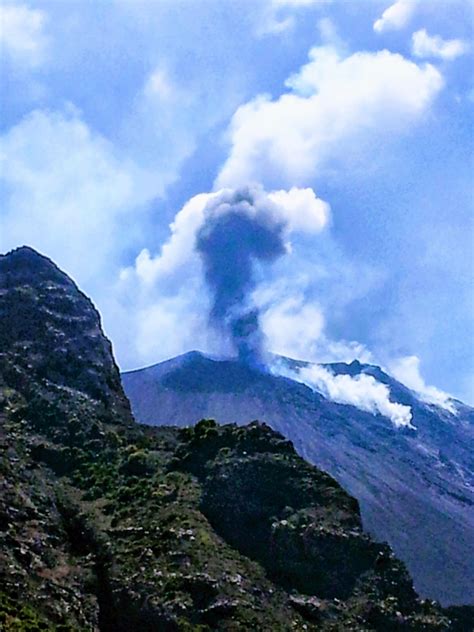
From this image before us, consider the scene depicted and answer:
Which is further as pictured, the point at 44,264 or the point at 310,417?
the point at 310,417

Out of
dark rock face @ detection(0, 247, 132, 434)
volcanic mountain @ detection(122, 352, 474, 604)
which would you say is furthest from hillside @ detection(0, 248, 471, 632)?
volcanic mountain @ detection(122, 352, 474, 604)

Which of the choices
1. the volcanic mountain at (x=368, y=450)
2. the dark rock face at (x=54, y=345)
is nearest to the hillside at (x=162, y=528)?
the dark rock face at (x=54, y=345)

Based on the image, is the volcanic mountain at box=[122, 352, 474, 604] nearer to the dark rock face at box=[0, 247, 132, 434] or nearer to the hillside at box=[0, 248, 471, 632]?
the dark rock face at box=[0, 247, 132, 434]

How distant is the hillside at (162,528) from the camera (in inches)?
1265

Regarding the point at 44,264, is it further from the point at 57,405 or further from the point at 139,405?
the point at 139,405

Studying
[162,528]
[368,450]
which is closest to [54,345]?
[162,528]

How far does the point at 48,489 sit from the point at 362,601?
1595 cm

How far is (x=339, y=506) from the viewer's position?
39.3m

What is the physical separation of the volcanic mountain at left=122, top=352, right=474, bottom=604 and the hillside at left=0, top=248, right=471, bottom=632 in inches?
2313

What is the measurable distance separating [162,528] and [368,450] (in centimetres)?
11728

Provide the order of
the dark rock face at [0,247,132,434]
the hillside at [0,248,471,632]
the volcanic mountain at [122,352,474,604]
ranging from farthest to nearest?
1. the volcanic mountain at [122,352,474,604]
2. the dark rock face at [0,247,132,434]
3. the hillside at [0,248,471,632]

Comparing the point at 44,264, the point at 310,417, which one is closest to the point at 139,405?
the point at 310,417

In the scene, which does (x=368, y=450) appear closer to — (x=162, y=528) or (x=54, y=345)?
(x=54, y=345)

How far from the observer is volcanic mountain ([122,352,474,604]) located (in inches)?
4252
